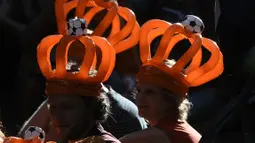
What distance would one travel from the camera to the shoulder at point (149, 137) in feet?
19.5

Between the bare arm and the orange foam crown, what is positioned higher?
the orange foam crown

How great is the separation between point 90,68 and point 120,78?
2.02 meters

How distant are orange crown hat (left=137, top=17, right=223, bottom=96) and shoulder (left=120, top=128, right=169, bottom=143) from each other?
0.27 meters

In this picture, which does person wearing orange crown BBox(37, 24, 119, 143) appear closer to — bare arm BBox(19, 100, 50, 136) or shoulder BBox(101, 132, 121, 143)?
shoulder BBox(101, 132, 121, 143)

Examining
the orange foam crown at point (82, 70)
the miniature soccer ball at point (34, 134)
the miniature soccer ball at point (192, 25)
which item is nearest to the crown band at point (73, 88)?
the orange foam crown at point (82, 70)

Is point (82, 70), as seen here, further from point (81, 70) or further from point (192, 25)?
point (192, 25)

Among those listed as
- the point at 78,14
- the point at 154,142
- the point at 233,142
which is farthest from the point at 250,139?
the point at 78,14

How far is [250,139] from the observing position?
4773mm

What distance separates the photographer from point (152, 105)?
238 inches

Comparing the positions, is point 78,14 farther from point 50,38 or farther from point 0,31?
point 0,31

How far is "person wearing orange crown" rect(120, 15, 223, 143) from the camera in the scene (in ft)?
19.6

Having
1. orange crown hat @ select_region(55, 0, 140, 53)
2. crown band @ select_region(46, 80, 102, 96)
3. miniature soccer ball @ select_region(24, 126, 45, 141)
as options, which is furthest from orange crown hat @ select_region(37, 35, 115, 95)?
miniature soccer ball @ select_region(24, 126, 45, 141)

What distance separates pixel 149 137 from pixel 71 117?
18.6 inches

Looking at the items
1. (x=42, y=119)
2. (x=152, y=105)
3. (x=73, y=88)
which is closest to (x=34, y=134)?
(x=73, y=88)
